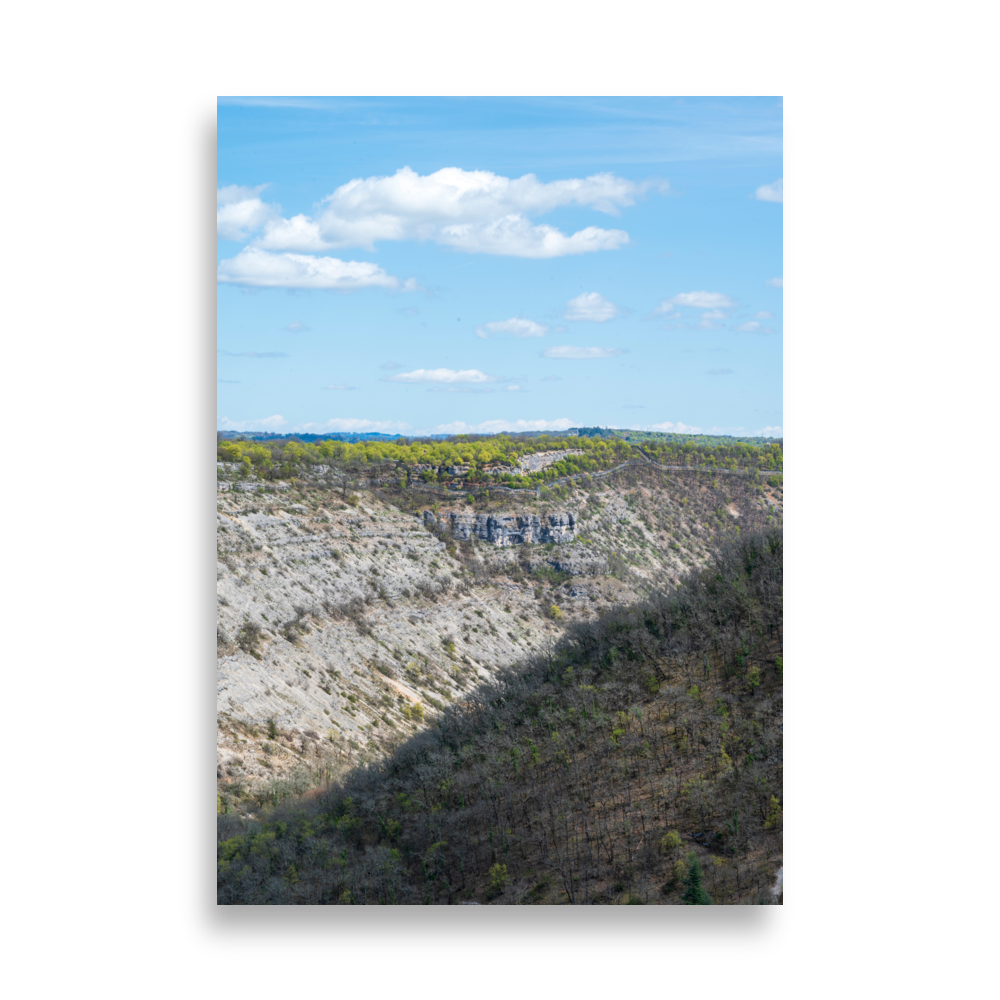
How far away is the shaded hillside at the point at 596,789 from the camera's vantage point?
5.91 m

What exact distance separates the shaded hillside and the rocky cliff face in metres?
28.5

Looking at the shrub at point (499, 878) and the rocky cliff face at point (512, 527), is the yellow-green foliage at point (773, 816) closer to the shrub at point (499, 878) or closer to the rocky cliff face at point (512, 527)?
the shrub at point (499, 878)

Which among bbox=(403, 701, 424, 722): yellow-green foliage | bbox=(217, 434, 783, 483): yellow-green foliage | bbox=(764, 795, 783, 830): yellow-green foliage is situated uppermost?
bbox=(217, 434, 783, 483): yellow-green foliage

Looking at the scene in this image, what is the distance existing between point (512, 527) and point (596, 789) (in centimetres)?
3293

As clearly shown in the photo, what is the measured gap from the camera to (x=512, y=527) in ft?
131

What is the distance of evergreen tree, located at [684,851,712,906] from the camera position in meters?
5.04

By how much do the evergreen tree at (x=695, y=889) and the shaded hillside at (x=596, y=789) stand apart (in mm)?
28

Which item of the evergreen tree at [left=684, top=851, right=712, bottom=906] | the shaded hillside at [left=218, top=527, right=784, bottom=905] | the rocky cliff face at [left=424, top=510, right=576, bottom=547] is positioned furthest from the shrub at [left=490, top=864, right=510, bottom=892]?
the rocky cliff face at [left=424, top=510, right=576, bottom=547]

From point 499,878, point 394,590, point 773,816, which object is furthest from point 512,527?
point 773,816

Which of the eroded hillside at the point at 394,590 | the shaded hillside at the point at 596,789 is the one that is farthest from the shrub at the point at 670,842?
the eroded hillside at the point at 394,590

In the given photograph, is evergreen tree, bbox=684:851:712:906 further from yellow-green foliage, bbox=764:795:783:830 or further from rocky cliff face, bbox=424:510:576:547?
rocky cliff face, bbox=424:510:576:547

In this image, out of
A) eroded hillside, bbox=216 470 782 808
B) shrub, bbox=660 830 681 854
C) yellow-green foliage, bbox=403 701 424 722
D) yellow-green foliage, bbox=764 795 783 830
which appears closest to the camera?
yellow-green foliage, bbox=764 795 783 830

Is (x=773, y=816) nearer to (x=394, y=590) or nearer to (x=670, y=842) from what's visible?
(x=670, y=842)
